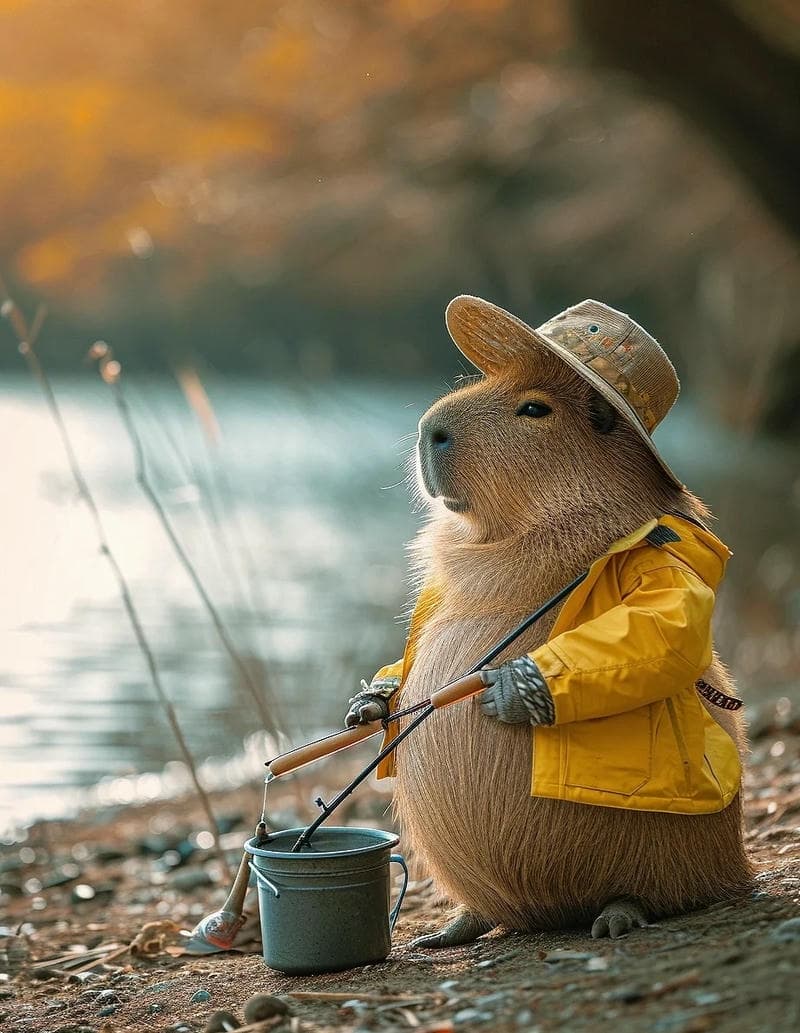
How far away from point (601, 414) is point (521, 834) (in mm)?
867

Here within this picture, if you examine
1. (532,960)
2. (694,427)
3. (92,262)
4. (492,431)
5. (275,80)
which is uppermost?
(275,80)

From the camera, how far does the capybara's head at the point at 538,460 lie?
2545mm

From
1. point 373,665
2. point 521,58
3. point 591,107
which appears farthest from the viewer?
point 591,107

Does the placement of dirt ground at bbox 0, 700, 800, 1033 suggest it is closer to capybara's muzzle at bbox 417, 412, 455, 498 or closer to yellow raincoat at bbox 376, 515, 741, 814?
yellow raincoat at bbox 376, 515, 741, 814

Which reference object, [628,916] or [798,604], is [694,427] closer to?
[798,604]

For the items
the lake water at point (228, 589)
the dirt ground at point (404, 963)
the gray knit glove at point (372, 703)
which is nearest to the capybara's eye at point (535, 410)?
the lake water at point (228, 589)

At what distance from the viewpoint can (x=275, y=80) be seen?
51.7 ft

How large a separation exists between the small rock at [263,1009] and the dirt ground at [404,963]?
36 millimetres

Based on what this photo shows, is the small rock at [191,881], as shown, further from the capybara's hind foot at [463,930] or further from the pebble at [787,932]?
the pebble at [787,932]

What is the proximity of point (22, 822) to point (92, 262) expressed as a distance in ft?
36.4

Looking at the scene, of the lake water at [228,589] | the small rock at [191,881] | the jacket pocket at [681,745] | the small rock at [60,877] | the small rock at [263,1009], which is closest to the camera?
the small rock at [263,1009]

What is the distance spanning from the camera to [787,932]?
2.04 metres

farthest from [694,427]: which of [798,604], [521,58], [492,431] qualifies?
[492,431]

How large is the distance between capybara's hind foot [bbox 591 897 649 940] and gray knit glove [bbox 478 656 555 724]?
16.5 inches
